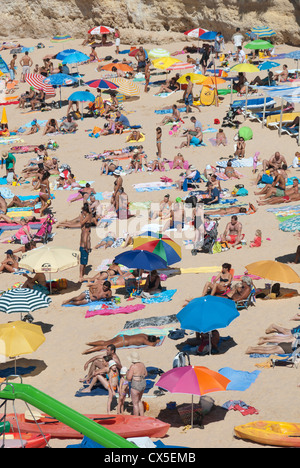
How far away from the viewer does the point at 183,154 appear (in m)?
26.2

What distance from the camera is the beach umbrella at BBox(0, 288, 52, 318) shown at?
15.6 meters

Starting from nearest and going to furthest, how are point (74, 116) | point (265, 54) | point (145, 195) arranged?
1. point (145, 195)
2. point (74, 116)
3. point (265, 54)

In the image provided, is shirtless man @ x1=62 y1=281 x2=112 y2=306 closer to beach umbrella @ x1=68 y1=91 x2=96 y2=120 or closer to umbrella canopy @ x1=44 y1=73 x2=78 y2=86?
beach umbrella @ x1=68 y1=91 x2=96 y2=120

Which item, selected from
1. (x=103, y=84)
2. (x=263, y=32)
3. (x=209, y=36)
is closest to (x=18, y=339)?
(x=103, y=84)

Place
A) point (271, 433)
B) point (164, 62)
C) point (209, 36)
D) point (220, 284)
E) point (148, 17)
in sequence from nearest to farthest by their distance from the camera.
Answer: point (271, 433) → point (220, 284) → point (164, 62) → point (209, 36) → point (148, 17)

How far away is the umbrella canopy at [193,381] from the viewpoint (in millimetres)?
11781

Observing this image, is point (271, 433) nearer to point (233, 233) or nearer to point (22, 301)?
point (22, 301)

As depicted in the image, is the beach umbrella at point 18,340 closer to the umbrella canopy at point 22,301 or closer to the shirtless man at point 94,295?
the umbrella canopy at point 22,301

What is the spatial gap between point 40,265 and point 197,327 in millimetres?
4671

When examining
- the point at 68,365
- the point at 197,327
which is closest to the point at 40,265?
the point at 68,365

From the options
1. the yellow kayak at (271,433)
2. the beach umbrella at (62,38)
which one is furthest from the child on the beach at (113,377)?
the beach umbrella at (62,38)

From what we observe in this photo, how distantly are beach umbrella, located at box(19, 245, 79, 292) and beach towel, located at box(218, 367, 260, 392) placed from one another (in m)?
5.02

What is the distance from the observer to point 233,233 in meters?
19.6
